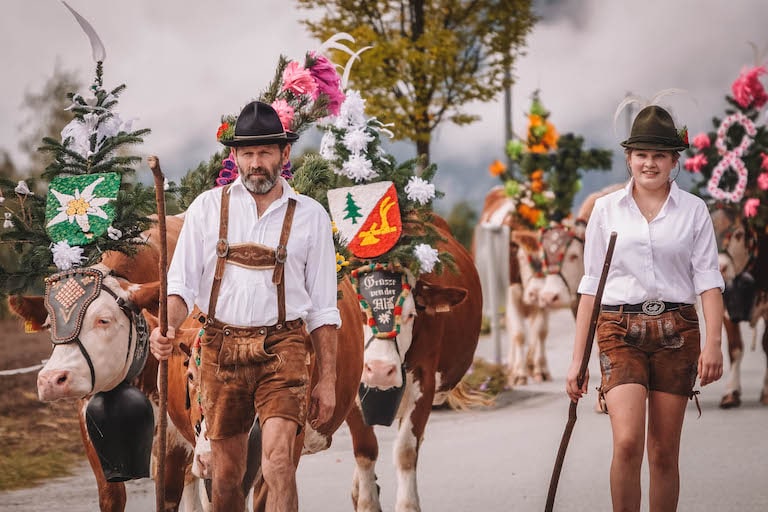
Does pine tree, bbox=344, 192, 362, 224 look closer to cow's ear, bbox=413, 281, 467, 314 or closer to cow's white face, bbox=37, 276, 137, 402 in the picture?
cow's ear, bbox=413, 281, 467, 314

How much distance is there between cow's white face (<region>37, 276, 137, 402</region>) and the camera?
5246 millimetres

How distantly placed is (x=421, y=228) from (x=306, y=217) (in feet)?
9.32

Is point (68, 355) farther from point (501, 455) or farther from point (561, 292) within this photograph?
point (561, 292)

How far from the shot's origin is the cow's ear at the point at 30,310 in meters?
5.82

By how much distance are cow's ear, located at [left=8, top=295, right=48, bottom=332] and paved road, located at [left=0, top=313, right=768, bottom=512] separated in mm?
2068

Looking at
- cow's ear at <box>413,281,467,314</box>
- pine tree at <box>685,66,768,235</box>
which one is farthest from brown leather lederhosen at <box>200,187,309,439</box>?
pine tree at <box>685,66,768,235</box>

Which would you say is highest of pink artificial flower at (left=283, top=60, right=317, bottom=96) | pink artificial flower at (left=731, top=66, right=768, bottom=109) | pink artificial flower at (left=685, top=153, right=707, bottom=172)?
pink artificial flower at (left=731, top=66, right=768, bottom=109)

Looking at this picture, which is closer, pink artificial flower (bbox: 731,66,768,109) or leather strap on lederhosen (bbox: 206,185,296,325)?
leather strap on lederhosen (bbox: 206,185,296,325)

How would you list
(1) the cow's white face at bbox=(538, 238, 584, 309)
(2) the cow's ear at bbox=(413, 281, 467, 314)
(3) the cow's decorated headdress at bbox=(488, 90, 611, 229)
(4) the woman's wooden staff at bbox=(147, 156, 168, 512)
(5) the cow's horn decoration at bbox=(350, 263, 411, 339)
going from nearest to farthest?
(4) the woman's wooden staff at bbox=(147, 156, 168, 512), (5) the cow's horn decoration at bbox=(350, 263, 411, 339), (2) the cow's ear at bbox=(413, 281, 467, 314), (1) the cow's white face at bbox=(538, 238, 584, 309), (3) the cow's decorated headdress at bbox=(488, 90, 611, 229)

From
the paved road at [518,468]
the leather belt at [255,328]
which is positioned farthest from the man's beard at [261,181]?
the paved road at [518,468]

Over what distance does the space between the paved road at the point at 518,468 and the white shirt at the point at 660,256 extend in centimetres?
236

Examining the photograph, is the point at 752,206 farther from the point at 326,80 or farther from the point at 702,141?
the point at 326,80

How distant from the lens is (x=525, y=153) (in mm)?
13266

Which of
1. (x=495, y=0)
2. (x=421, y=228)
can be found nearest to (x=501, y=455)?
(x=421, y=228)
